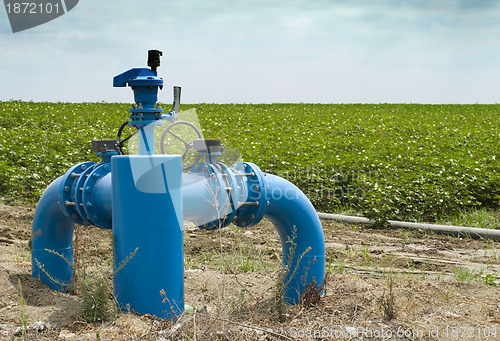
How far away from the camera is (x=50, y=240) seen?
11.6 ft

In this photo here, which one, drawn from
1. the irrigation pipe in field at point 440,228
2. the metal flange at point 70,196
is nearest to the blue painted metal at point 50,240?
the metal flange at point 70,196

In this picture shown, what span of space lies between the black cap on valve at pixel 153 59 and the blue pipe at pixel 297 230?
100 cm

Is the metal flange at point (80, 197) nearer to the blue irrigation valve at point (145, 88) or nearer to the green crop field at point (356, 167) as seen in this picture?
the blue irrigation valve at point (145, 88)

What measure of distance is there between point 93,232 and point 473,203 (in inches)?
212

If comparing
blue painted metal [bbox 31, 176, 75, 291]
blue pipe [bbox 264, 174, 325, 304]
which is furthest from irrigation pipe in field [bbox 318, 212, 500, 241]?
blue painted metal [bbox 31, 176, 75, 291]

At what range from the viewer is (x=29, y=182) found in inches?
336

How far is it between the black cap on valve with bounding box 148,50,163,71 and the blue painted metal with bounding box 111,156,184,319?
21.5 inches

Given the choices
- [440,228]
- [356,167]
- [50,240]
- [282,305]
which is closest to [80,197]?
[50,240]

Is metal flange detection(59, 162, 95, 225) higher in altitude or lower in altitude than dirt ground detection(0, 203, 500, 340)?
higher

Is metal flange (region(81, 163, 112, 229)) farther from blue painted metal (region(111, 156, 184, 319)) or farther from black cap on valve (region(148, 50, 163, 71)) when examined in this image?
black cap on valve (region(148, 50, 163, 71))

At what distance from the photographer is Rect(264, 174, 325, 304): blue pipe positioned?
11.1 ft

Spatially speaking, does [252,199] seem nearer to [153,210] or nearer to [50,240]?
[153,210]

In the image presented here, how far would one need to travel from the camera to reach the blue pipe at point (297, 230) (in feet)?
11.1

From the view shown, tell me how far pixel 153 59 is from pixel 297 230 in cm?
145
